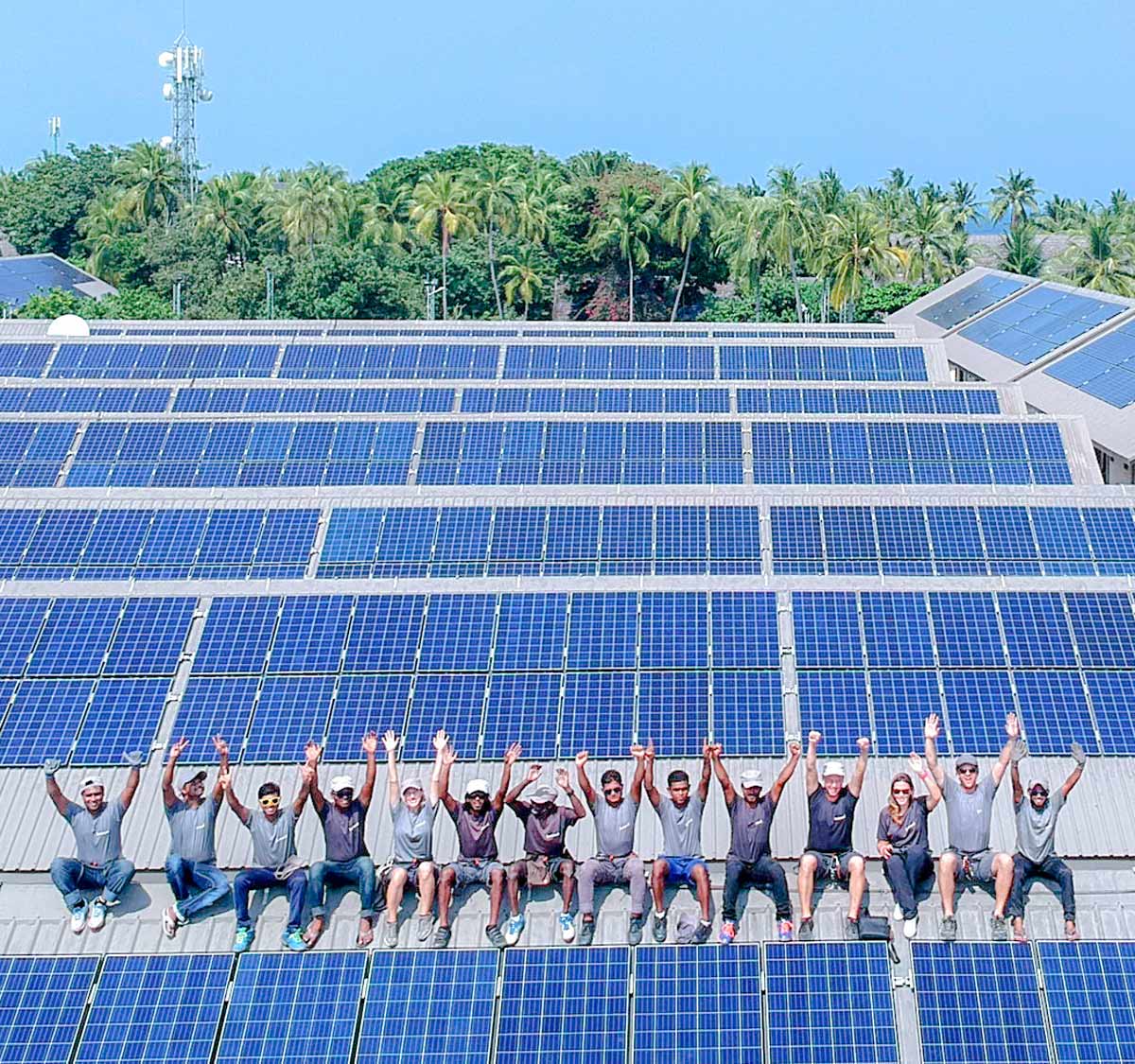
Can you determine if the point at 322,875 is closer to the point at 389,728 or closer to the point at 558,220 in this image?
the point at 389,728

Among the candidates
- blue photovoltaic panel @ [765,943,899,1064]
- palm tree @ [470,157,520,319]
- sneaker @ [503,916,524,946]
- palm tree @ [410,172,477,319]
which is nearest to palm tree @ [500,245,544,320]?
palm tree @ [470,157,520,319]

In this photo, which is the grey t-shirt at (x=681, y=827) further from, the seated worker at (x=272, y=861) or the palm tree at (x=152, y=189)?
the palm tree at (x=152, y=189)

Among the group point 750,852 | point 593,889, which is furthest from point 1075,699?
point 593,889

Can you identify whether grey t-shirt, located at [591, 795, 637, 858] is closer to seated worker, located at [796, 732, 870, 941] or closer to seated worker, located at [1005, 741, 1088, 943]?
seated worker, located at [796, 732, 870, 941]

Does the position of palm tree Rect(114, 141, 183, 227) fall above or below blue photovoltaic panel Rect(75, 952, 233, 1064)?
below

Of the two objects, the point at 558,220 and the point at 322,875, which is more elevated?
the point at 322,875

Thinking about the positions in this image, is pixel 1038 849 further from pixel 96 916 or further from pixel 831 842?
pixel 96 916
